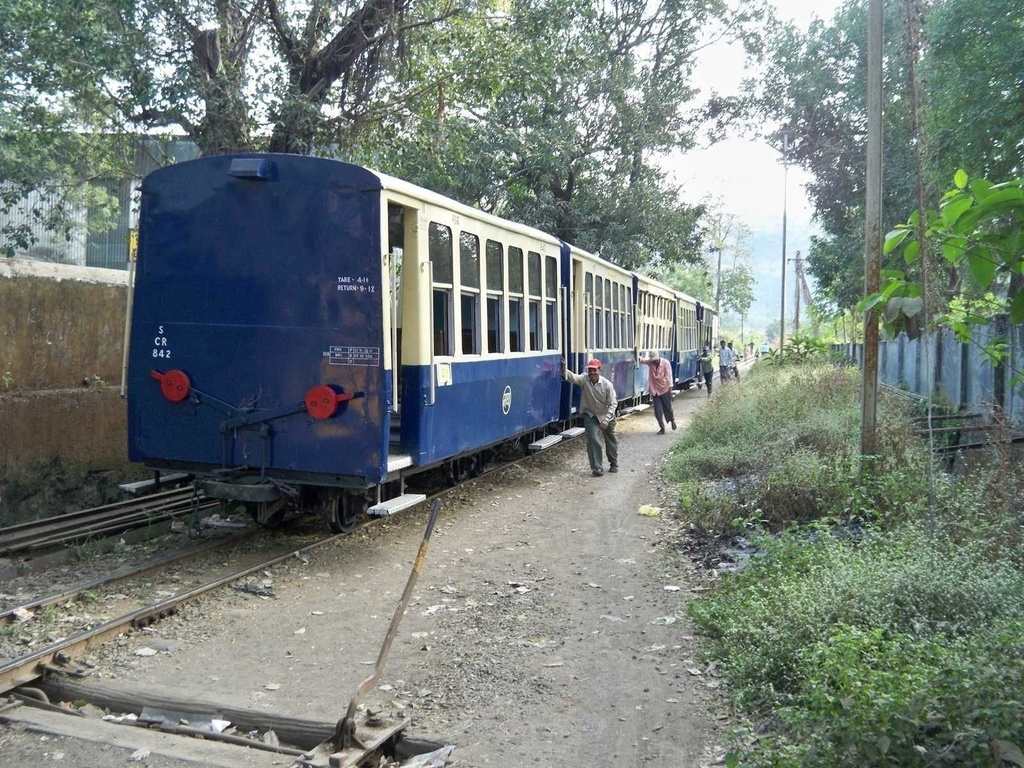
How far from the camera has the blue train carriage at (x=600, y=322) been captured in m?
14.1

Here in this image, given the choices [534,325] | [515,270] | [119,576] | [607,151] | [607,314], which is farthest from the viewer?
[607,151]

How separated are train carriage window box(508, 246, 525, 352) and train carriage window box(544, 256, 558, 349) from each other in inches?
46.2

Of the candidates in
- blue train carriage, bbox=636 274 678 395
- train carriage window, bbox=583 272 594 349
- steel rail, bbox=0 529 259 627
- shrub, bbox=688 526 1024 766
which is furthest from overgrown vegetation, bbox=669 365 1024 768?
blue train carriage, bbox=636 274 678 395

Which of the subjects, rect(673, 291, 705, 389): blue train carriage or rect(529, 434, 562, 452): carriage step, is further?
rect(673, 291, 705, 389): blue train carriage

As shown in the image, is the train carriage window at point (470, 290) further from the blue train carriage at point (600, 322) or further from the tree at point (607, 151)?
→ the tree at point (607, 151)

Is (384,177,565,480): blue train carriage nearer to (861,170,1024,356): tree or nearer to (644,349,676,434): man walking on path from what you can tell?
(644,349,676,434): man walking on path

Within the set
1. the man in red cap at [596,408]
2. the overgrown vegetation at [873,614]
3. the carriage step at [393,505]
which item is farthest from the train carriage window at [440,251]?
the man in red cap at [596,408]

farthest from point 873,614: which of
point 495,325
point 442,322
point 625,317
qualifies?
point 625,317

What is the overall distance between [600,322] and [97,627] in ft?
36.7

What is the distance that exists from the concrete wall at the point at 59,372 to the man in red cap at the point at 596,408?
19.3 ft

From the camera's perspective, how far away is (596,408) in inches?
492

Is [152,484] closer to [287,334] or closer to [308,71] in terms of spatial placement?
[287,334]

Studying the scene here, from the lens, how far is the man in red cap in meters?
12.5

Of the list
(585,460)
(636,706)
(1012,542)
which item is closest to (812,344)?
(585,460)
